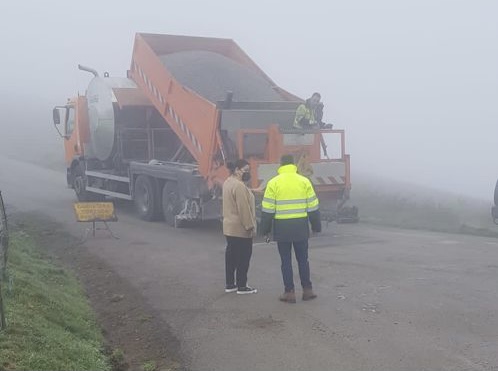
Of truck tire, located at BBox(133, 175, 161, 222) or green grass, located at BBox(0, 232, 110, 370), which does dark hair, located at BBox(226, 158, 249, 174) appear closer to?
green grass, located at BBox(0, 232, 110, 370)

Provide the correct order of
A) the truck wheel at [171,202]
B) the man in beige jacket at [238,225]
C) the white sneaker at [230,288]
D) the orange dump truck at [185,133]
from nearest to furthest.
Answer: the man in beige jacket at [238,225] → the white sneaker at [230,288] → the orange dump truck at [185,133] → the truck wheel at [171,202]

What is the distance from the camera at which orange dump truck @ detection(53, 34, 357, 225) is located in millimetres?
11422

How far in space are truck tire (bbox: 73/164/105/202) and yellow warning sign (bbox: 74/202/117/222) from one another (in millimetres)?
5106

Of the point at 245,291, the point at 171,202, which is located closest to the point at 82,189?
the point at 171,202

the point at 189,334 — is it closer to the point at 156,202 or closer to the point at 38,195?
the point at 156,202

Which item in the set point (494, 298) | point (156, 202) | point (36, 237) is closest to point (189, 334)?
point (494, 298)

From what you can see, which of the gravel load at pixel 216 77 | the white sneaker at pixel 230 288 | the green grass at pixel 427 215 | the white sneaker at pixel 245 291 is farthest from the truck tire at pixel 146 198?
the white sneaker at pixel 245 291

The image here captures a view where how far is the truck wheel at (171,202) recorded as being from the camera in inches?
508

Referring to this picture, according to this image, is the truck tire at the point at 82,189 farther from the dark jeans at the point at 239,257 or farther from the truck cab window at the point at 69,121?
the dark jeans at the point at 239,257

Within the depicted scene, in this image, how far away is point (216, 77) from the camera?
42.0ft

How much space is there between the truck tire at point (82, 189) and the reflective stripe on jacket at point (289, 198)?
413 inches

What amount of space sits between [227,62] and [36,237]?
5.28m

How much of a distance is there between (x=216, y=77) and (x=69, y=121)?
567cm

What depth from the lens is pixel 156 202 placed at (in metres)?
13.7
